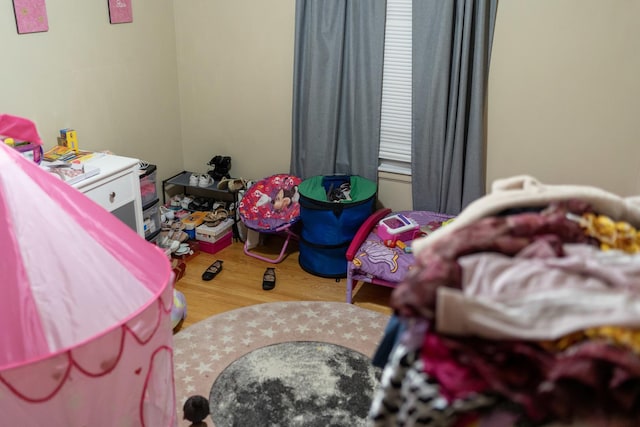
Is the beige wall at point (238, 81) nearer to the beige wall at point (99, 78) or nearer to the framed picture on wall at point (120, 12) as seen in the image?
the beige wall at point (99, 78)

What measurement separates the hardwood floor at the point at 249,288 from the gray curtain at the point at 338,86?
69 centimetres

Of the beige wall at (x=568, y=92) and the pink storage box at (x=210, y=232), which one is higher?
the beige wall at (x=568, y=92)

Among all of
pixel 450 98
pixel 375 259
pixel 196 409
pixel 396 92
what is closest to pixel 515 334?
pixel 196 409

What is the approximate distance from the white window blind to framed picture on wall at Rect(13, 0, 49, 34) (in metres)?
1.81

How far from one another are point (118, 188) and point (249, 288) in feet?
3.07

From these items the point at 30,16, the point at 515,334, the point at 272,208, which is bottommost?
the point at 272,208

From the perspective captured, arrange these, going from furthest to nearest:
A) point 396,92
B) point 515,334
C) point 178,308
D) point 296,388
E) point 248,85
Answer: point 248,85 < point 396,92 < point 178,308 < point 296,388 < point 515,334

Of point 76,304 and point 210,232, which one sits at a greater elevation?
point 76,304

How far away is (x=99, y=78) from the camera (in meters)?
3.50

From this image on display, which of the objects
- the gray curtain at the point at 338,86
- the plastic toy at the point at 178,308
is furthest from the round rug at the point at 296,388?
the gray curtain at the point at 338,86

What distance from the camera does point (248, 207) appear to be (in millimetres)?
3803

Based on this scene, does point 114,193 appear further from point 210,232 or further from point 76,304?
point 76,304

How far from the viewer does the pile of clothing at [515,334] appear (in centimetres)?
90

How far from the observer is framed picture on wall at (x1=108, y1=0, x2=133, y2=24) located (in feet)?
11.4
